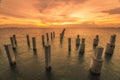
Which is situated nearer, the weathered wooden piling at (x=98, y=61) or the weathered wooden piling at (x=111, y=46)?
the weathered wooden piling at (x=98, y=61)

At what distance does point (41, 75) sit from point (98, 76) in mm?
7712

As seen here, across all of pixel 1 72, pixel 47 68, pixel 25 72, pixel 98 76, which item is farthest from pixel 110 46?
pixel 1 72

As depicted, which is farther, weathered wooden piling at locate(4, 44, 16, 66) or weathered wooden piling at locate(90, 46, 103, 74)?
weathered wooden piling at locate(4, 44, 16, 66)

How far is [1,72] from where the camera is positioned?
12.4 metres

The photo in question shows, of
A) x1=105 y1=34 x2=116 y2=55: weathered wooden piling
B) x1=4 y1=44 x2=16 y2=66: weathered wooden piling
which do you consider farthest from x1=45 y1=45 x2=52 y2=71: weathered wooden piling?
x1=105 y1=34 x2=116 y2=55: weathered wooden piling

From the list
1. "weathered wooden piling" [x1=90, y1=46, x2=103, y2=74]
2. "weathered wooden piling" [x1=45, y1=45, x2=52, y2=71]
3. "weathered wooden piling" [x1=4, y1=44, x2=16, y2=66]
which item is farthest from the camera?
"weathered wooden piling" [x1=4, y1=44, x2=16, y2=66]

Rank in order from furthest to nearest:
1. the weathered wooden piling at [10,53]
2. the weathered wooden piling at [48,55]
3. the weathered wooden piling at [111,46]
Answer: the weathered wooden piling at [111,46] < the weathered wooden piling at [10,53] < the weathered wooden piling at [48,55]

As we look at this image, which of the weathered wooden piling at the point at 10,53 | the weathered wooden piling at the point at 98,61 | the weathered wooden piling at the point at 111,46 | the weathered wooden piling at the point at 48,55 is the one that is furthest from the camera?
the weathered wooden piling at the point at 111,46

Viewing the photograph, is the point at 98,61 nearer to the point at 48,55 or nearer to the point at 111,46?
the point at 48,55

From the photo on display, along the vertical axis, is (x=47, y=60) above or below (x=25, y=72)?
above

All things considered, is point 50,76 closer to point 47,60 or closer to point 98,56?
point 47,60

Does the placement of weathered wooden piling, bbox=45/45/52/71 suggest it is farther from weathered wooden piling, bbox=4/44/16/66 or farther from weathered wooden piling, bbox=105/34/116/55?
weathered wooden piling, bbox=105/34/116/55

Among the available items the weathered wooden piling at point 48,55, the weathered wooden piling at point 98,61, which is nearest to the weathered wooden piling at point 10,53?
the weathered wooden piling at point 48,55

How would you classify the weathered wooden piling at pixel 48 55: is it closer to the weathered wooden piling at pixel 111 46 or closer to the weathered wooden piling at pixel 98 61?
the weathered wooden piling at pixel 98 61
